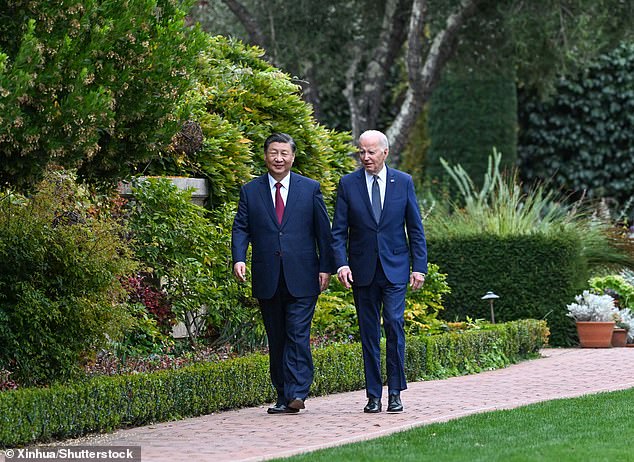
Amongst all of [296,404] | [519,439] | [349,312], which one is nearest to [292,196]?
[296,404]

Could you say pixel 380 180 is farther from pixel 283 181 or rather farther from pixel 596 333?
pixel 596 333

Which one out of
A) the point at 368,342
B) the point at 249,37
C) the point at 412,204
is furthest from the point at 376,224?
the point at 249,37

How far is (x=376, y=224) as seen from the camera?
7.89 metres

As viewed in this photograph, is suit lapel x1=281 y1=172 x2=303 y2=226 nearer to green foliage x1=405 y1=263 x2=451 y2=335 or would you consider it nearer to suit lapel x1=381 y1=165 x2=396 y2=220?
suit lapel x1=381 y1=165 x2=396 y2=220

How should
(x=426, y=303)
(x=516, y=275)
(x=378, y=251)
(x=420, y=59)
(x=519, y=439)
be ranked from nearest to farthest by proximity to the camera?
(x=519, y=439) → (x=378, y=251) → (x=426, y=303) → (x=516, y=275) → (x=420, y=59)

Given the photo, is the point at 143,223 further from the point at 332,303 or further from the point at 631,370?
the point at 631,370

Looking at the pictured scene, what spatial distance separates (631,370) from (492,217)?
392 centimetres

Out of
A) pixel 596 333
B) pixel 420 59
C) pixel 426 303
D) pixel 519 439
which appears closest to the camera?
pixel 519 439

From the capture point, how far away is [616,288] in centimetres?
1385

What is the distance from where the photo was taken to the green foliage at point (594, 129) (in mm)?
25953

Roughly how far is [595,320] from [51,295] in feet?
24.8

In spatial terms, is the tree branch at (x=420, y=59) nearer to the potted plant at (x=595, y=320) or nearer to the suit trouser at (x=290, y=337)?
the potted plant at (x=595, y=320)

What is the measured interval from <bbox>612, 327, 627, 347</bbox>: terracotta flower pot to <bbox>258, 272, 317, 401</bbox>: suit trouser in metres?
6.49

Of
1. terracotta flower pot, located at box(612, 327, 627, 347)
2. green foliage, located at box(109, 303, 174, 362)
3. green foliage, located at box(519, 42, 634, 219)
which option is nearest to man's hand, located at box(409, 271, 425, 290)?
green foliage, located at box(109, 303, 174, 362)
